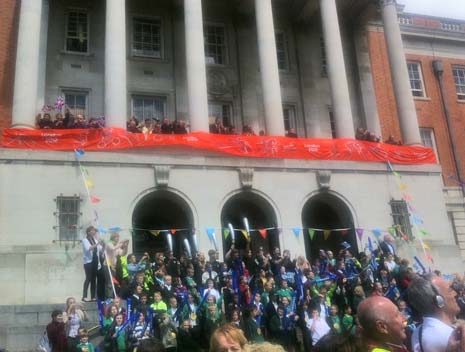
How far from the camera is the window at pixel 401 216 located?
21344 millimetres

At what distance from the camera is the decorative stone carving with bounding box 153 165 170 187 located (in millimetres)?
18766

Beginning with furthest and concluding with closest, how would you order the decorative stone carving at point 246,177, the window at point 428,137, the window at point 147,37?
1. the window at point 428,137
2. the window at point 147,37
3. the decorative stone carving at point 246,177

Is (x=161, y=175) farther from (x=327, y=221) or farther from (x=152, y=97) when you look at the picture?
(x=327, y=221)

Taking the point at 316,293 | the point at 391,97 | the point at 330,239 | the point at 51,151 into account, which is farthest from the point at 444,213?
the point at 51,151

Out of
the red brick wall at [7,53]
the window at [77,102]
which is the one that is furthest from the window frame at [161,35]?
the red brick wall at [7,53]

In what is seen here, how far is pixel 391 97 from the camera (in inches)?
1106

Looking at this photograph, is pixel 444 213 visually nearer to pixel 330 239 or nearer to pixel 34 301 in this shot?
pixel 330 239

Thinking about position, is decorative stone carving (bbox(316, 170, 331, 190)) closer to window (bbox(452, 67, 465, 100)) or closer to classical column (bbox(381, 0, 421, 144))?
classical column (bbox(381, 0, 421, 144))

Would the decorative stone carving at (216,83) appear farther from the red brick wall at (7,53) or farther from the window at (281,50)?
the red brick wall at (7,53)

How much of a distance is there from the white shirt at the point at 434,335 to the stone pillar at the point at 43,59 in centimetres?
2011

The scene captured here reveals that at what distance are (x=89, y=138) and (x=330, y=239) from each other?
10763 millimetres

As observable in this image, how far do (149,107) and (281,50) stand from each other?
295 inches

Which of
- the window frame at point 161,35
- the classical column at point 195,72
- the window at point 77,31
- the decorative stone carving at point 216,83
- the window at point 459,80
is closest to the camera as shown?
the classical column at point 195,72

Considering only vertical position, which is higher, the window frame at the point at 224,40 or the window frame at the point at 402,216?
the window frame at the point at 224,40
